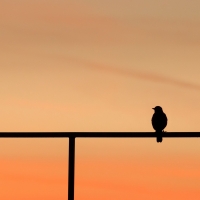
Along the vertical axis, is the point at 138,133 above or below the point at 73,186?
above

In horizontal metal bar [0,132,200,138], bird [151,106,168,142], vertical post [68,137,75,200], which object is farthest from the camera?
bird [151,106,168,142]

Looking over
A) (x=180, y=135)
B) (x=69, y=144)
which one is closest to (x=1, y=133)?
(x=69, y=144)

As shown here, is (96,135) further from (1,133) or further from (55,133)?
(1,133)

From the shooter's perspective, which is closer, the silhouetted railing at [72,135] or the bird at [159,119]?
the silhouetted railing at [72,135]

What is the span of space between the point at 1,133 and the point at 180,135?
4.03 ft

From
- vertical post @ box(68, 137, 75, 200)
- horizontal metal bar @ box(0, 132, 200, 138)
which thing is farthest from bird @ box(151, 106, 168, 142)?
vertical post @ box(68, 137, 75, 200)

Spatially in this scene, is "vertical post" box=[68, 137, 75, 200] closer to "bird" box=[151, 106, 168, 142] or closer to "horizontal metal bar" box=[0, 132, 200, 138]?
"horizontal metal bar" box=[0, 132, 200, 138]

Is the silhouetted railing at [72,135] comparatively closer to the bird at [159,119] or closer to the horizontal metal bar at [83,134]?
the horizontal metal bar at [83,134]

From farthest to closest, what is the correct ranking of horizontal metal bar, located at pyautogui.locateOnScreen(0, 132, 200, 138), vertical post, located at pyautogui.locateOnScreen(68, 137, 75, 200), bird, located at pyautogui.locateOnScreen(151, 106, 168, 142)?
bird, located at pyautogui.locateOnScreen(151, 106, 168, 142) < horizontal metal bar, located at pyautogui.locateOnScreen(0, 132, 200, 138) < vertical post, located at pyautogui.locateOnScreen(68, 137, 75, 200)

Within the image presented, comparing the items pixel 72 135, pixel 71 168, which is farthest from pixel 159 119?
pixel 71 168

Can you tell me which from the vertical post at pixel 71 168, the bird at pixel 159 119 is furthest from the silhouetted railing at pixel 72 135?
the bird at pixel 159 119

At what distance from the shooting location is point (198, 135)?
4227 millimetres

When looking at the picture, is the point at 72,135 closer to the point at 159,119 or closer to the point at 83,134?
the point at 83,134

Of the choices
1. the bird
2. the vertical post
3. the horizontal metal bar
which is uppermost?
the bird
